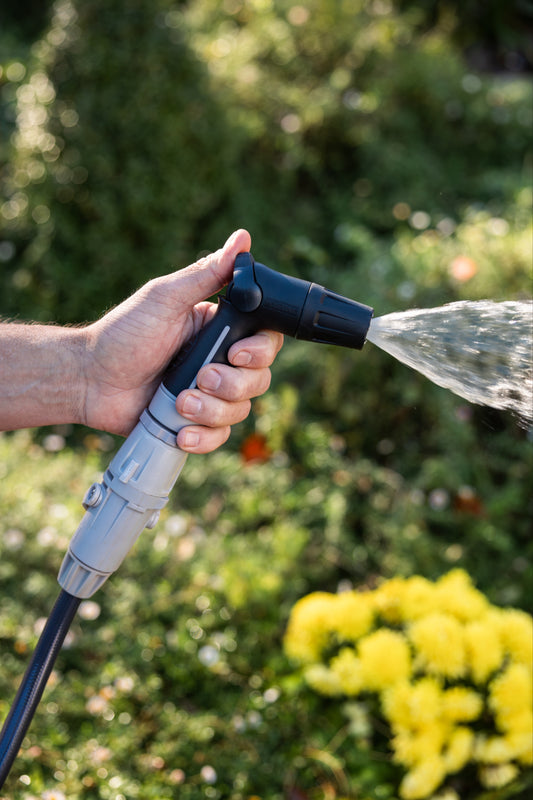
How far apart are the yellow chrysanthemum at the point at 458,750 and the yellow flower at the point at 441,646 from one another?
120mm

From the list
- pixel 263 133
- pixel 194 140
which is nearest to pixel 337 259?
pixel 263 133

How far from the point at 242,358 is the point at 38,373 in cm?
41

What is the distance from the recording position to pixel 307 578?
2.14 metres

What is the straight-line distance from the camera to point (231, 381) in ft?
3.71

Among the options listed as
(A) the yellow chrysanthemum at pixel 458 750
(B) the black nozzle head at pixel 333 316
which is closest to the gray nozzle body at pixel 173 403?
(B) the black nozzle head at pixel 333 316

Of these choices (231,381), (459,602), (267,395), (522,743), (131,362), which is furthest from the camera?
(267,395)

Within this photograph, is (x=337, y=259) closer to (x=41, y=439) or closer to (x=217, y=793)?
(x=41, y=439)

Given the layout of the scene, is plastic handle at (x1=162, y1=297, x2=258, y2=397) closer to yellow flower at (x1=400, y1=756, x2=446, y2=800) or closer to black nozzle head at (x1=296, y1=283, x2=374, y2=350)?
black nozzle head at (x1=296, y1=283, x2=374, y2=350)

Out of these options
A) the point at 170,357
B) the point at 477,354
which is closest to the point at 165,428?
the point at 170,357

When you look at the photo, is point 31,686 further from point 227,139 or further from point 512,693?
point 227,139

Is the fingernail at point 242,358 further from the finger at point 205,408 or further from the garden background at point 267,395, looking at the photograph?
the garden background at point 267,395

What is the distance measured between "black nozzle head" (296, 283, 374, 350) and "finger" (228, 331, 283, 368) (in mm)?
103

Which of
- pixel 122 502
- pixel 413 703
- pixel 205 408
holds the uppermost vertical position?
pixel 205 408

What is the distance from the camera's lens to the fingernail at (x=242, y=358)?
1.11 m
